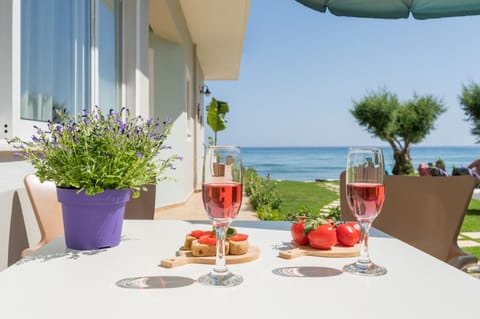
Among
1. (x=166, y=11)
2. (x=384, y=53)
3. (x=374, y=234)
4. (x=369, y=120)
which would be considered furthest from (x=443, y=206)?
(x=384, y=53)

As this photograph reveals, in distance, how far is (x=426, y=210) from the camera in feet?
7.13

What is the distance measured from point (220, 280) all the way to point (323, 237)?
36 centimetres

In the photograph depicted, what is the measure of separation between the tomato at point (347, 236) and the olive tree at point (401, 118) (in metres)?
20.0

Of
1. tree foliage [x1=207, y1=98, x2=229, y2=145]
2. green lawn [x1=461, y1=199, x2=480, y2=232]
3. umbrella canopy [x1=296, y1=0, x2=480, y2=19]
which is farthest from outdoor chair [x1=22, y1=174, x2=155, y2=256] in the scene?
tree foliage [x1=207, y1=98, x2=229, y2=145]

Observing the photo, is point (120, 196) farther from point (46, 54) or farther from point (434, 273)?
point (46, 54)

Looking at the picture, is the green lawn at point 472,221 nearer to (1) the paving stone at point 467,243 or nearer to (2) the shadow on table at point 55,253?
(1) the paving stone at point 467,243

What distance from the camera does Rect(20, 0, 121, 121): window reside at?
1940 mm

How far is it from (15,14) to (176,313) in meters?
1.51

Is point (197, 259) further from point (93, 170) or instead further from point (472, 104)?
point (472, 104)

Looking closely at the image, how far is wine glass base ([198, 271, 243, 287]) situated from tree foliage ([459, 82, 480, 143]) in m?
18.3

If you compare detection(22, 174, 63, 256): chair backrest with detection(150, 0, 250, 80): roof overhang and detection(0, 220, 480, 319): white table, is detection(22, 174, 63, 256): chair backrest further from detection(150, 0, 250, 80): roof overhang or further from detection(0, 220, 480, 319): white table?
detection(150, 0, 250, 80): roof overhang

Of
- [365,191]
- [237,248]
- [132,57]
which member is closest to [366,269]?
[365,191]

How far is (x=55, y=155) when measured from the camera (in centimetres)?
108

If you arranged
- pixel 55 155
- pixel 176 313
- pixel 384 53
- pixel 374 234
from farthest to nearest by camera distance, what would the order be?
pixel 384 53
pixel 374 234
pixel 55 155
pixel 176 313
